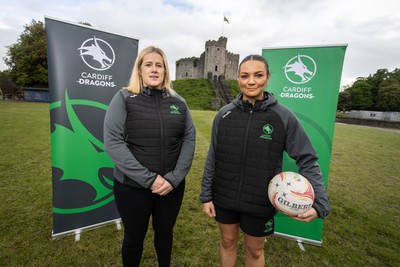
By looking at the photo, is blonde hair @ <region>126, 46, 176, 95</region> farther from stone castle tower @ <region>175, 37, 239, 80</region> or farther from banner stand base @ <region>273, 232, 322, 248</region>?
stone castle tower @ <region>175, 37, 239, 80</region>

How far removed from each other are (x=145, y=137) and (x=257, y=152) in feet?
3.28

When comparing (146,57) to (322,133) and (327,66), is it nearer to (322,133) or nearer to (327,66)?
(327,66)

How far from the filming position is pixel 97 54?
276 cm

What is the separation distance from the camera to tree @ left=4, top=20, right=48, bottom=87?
29750 mm

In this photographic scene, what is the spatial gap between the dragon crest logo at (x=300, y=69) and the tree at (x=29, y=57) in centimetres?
3640

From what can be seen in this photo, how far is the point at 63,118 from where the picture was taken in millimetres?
2713

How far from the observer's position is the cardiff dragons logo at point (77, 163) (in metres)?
2.76

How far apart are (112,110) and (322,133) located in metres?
2.67

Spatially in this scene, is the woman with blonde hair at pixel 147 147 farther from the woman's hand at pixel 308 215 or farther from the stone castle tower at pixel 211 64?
the stone castle tower at pixel 211 64

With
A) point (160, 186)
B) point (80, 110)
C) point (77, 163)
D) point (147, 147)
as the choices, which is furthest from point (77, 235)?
point (147, 147)

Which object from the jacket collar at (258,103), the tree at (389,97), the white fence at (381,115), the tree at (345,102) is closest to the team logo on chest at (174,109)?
the jacket collar at (258,103)

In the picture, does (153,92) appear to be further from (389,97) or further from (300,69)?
(389,97)

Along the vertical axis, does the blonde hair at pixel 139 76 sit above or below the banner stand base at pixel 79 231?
above

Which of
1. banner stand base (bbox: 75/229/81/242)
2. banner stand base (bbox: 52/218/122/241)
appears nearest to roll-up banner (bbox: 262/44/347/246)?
banner stand base (bbox: 52/218/122/241)
